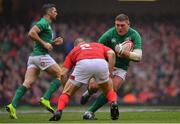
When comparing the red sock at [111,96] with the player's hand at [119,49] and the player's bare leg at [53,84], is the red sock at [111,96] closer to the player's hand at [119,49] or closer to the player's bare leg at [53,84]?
the player's hand at [119,49]

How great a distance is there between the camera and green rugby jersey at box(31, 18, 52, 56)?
1464cm

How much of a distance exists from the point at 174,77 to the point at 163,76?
38cm

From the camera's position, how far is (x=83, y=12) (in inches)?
1097

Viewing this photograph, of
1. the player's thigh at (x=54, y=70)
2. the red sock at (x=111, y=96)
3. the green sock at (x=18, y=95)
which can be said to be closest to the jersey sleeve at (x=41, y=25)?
the player's thigh at (x=54, y=70)

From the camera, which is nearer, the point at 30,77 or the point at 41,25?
the point at 41,25

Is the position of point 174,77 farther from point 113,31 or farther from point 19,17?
point 113,31

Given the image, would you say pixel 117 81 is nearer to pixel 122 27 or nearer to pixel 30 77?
pixel 122 27

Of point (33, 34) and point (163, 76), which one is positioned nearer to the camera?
point (33, 34)

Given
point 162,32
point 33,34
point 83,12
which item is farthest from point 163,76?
point 33,34

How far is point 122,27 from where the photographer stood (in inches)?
538

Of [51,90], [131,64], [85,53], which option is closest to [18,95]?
[51,90]

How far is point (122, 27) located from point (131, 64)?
1255 centimetres

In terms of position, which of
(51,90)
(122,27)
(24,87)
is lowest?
(51,90)

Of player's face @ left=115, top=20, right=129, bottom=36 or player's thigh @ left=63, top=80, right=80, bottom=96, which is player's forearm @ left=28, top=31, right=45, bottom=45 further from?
player's thigh @ left=63, top=80, right=80, bottom=96
